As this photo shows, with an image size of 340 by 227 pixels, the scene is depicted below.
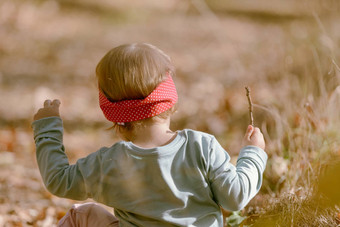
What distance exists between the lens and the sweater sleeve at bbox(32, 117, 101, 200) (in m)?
1.70

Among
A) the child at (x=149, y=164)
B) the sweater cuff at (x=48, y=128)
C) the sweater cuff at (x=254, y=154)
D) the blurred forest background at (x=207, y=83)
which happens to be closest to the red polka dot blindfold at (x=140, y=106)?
the child at (x=149, y=164)

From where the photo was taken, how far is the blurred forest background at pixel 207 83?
2.47m

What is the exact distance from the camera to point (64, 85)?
5.87m

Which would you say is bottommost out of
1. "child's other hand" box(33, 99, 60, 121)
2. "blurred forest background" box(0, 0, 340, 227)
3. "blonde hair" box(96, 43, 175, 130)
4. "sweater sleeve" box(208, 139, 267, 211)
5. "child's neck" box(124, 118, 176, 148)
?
"blurred forest background" box(0, 0, 340, 227)

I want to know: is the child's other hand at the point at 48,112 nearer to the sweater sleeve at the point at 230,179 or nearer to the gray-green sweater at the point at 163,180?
the gray-green sweater at the point at 163,180

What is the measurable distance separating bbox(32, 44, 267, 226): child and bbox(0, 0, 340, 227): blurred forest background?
0.76ft

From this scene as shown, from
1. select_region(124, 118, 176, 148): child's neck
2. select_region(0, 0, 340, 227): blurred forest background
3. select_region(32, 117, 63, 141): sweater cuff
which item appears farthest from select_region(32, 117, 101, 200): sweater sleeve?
select_region(0, 0, 340, 227): blurred forest background

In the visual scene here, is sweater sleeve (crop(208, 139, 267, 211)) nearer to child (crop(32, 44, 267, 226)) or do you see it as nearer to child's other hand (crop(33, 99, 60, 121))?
child (crop(32, 44, 267, 226))

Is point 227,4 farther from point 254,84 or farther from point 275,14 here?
point 254,84

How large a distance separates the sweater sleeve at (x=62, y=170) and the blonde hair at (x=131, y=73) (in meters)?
0.22

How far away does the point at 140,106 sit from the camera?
1.72 m

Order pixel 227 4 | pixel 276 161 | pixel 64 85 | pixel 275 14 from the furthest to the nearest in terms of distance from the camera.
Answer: pixel 227 4
pixel 275 14
pixel 64 85
pixel 276 161

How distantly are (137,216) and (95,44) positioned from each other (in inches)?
255

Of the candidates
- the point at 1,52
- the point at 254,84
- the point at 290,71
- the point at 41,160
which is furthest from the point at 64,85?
the point at 41,160
